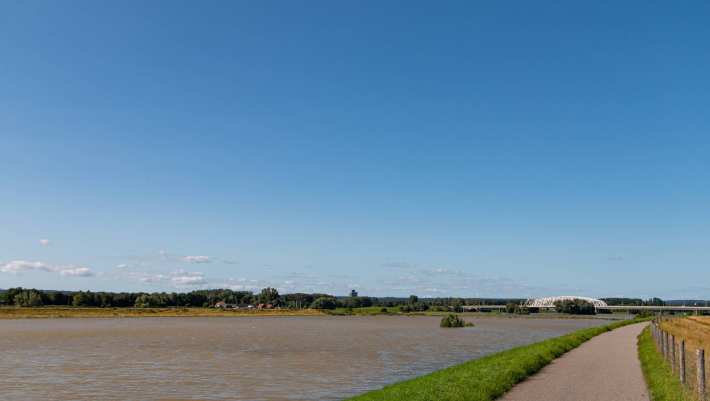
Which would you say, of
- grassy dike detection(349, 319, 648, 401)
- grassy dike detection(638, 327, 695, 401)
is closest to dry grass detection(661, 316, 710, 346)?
grassy dike detection(638, 327, 695, 401)

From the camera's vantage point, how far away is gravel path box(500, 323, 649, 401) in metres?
22.1

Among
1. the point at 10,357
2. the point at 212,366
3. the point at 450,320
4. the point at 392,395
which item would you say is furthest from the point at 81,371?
the point at 450,320

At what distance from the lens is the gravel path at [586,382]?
22078 millimetres

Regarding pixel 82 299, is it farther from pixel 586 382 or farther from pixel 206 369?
pixel 586 382

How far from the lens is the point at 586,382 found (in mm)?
25781

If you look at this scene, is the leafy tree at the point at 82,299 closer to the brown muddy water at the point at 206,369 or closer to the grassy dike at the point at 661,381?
the brown muddy water at the point at 206,369

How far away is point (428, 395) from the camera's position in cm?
2266

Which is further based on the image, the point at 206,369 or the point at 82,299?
the point at 82,299

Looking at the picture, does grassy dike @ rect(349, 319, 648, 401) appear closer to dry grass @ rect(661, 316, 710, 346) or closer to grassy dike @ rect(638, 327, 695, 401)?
grassy dike @ rect(638, 327, 695, 401)

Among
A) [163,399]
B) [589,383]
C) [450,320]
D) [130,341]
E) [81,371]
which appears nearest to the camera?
[589,383]

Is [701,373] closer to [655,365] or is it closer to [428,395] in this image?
[428,395]

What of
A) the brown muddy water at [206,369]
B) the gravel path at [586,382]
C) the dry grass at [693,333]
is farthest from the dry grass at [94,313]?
the gravel path at [586,382]

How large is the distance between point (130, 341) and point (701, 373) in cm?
6154

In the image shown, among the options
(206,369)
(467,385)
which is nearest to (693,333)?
(206,369)
